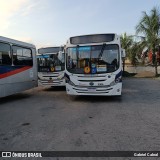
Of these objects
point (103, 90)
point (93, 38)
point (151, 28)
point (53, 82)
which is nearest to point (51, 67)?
point (53, 82)

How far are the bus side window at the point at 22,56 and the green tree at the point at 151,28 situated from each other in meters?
18.4

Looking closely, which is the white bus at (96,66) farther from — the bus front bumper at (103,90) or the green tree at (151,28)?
the green tree at (151,28)

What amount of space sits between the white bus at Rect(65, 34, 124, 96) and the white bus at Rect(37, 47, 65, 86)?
12.3ft

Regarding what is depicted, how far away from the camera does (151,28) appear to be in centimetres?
2703

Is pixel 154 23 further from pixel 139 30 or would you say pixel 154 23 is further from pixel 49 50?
pixel 49 50

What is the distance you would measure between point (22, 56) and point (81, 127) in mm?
6651

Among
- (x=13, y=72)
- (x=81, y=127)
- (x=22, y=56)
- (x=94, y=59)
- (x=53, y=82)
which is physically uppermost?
(x=22, y=56)

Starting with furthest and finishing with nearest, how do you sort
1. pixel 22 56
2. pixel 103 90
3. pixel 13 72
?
pixel 22 56
pixel 13 72
pixel 103 90

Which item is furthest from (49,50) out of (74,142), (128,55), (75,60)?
(128,55)

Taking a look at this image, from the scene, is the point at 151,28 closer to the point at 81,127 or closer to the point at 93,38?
the point at 93,38

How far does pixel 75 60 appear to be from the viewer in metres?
10.2

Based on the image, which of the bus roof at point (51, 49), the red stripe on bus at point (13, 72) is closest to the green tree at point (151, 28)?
the bus roof at point (51, 49)

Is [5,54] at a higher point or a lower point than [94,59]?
higher

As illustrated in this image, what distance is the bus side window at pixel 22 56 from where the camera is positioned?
1094 cm
